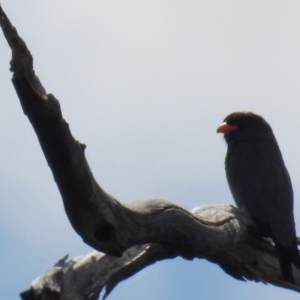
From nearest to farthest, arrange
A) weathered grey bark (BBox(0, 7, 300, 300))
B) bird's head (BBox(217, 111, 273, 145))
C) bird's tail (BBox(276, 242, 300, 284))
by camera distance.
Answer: weathered grey bark (BBox(0, 7, 300, 300)) < bird's tail (BBox(276, 242, 300, 284)) < bird's head (BBox(217, 111, 273, 145))

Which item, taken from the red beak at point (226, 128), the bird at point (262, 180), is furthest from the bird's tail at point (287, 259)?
the red beak at point (226, 128)

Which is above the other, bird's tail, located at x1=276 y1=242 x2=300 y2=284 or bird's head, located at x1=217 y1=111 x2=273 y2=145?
bird's head, located at x1=217 y1=111 x2=273 y2=145

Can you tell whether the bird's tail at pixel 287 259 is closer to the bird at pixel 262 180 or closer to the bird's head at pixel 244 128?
the bird at pixel 262 180

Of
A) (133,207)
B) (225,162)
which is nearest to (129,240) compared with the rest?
→ (133,207)

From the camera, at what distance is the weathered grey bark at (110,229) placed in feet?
13.4

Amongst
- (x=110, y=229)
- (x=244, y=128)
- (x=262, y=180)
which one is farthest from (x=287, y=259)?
(x=244, y=128)

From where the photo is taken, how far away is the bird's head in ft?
28.0

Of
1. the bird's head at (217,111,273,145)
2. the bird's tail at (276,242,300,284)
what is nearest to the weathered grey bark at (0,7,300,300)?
the bird's tail at (276,242,300,284)

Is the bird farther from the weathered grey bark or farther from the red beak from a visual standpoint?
the weathered grey bark

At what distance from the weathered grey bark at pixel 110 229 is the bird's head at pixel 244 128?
74.0 inches

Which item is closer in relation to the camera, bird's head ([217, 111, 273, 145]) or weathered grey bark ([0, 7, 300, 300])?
weathered grey bark ([0, 7, 300, 300])

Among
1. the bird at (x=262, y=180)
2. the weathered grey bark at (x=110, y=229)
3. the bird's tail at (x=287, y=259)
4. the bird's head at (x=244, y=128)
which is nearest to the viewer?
the weathered grey bark at (x=110, y=229)

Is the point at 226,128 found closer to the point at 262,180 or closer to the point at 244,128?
the point at 244,128

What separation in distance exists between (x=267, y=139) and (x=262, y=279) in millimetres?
2349
